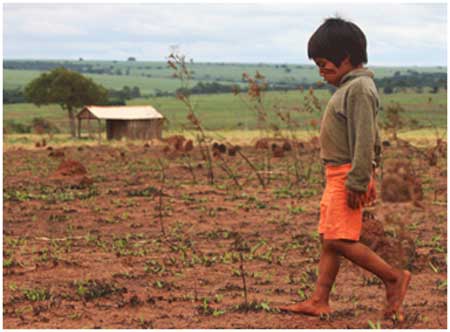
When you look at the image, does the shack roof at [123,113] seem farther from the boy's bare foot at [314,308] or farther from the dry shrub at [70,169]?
the boy's bare foot at [314,308]

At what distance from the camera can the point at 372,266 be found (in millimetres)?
4059

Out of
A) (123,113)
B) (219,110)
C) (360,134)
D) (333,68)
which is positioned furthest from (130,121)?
(219,110)

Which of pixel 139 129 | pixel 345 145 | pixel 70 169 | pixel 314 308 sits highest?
pixel 345 145

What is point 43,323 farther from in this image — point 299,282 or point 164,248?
point 164,248

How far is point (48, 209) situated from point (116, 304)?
5425 mm

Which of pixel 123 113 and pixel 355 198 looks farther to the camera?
pixel 123 113

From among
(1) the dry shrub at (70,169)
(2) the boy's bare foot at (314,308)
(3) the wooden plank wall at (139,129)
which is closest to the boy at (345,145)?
(2) the boy's bare foot at (314,308)

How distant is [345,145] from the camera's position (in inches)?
160

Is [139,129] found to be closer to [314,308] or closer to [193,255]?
[193,255]

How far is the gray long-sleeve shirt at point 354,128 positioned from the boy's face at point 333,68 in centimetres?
3

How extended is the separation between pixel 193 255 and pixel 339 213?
297 centimetres

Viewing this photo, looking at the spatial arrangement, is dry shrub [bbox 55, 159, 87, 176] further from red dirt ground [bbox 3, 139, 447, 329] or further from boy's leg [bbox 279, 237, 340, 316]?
boy's leg [bbox 279, 237, 340, 316]

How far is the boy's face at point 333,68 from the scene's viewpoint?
4.11 m

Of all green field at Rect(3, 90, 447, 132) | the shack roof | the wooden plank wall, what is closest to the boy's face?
the shack roof
